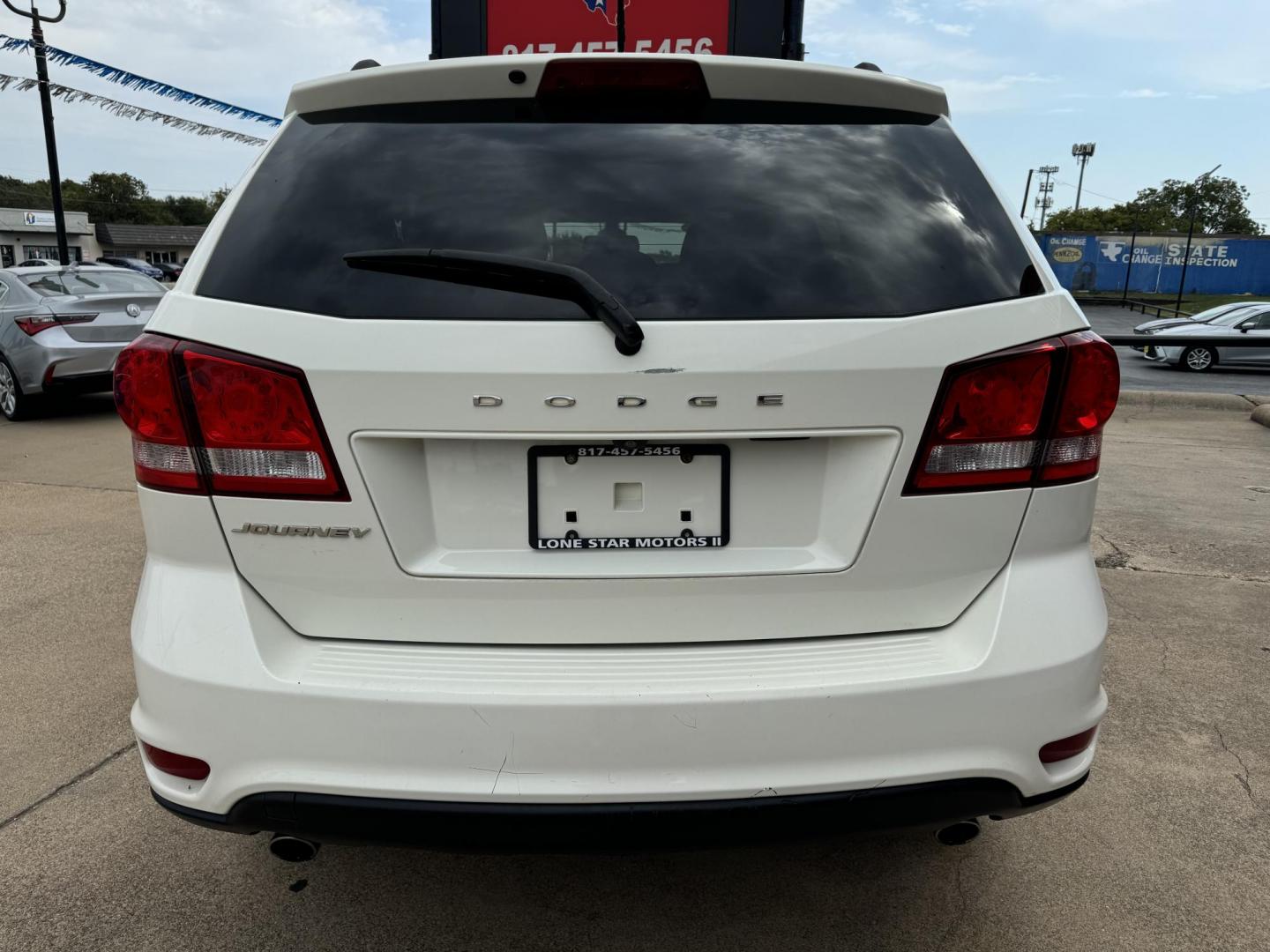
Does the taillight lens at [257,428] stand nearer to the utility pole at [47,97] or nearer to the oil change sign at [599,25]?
the oil change sign at [599,25]

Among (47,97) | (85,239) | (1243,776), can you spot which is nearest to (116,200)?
(85,239)

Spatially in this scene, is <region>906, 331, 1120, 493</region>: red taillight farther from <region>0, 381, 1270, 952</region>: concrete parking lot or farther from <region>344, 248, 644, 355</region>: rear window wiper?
<region>0, 381, 1270, 952</region>: concrete parking lot

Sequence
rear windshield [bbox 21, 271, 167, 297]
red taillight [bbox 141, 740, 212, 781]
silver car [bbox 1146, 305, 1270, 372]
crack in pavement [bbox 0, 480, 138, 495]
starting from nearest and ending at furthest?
red taillight [bbox 141, 740, 212, 781] < crack in pavement [bbox 0, 480, 138, 495] < rear windshield [bbox 21, 271, 167, 297] < silver car [bbox 1146, 305, 1270, 372]

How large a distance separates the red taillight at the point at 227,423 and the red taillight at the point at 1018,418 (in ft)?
3.48

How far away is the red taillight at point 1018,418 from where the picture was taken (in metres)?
1.63

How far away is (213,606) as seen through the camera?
5.40ft

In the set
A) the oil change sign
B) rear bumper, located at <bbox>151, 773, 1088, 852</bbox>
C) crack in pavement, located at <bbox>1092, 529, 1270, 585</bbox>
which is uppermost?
the oil change sign

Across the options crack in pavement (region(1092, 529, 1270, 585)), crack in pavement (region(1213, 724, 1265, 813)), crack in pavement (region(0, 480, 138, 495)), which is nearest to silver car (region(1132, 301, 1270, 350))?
crack in pavement (region(1092, 529, 1270, 585))

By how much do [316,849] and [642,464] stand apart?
1.09 meters

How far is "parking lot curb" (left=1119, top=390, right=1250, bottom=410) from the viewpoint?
37.0ft

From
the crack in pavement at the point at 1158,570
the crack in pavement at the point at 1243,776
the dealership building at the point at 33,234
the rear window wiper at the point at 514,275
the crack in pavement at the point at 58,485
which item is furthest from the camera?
the dealership building at the point at 33,234

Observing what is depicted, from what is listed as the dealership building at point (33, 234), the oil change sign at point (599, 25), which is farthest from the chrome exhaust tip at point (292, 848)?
the dealership building at point (33, 234)

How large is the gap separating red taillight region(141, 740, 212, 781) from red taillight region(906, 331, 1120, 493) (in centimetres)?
136

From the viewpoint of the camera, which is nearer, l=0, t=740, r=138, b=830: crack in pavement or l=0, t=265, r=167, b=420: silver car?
l=0, t=740, r=138, b=830: crack in pavement
